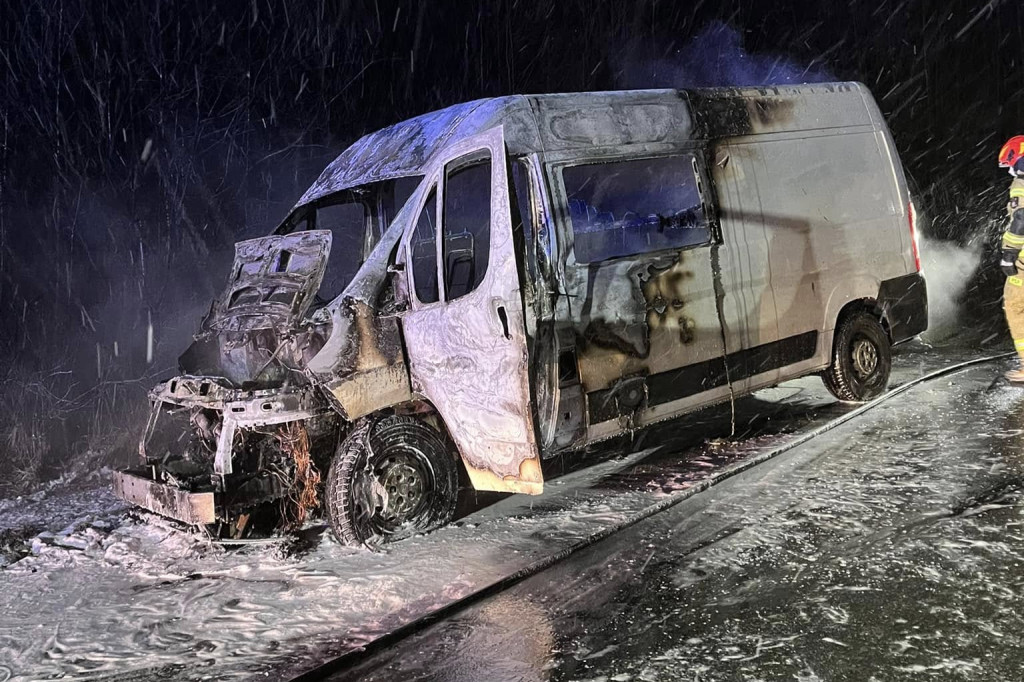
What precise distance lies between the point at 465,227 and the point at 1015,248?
547cm

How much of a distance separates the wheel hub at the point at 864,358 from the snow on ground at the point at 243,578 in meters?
1.29

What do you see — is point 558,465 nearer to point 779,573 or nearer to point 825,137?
point 779,573

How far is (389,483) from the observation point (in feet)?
16.0

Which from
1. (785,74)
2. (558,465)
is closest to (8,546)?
(558,465)

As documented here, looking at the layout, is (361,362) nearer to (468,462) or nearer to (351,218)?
(468,462)

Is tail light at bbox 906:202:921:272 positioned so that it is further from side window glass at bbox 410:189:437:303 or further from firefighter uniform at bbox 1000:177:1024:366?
side window glass at bbox 410:189:437:303

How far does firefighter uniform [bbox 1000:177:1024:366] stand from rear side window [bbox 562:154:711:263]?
3831 mm

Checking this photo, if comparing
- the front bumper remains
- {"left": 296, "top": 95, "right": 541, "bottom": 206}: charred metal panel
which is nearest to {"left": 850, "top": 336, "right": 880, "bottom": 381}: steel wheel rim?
{"left": 296, "top": 95, "right": 541, "bottom": 206}: charred metal panel

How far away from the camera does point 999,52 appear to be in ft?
73.9

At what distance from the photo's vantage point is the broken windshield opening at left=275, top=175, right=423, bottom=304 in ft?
19.0

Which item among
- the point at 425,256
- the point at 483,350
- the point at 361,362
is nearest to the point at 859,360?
the point at 483,350

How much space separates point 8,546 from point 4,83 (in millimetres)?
7049

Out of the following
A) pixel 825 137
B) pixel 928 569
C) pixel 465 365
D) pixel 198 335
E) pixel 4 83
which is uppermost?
pixel 4 83

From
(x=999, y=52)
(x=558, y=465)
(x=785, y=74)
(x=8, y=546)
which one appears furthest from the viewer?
(x=999, y=52)
